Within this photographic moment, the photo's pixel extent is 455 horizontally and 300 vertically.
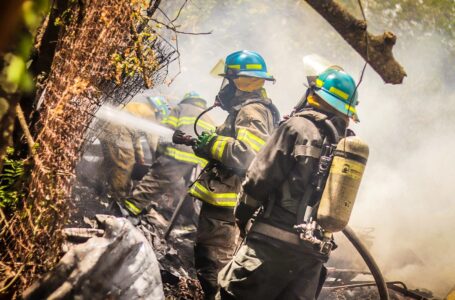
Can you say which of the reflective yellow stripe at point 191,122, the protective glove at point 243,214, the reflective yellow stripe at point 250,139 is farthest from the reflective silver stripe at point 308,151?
the reflective yellow stripe at point 191,122

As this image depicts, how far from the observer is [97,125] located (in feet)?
14.7

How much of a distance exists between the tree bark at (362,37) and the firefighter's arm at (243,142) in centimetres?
195

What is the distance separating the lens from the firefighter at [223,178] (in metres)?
3.79

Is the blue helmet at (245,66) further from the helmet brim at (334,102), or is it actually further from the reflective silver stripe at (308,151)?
the reflective silver stripe at (308,151)

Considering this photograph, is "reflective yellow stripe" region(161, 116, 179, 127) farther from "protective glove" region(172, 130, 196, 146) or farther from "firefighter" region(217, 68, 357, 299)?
"firefighter" region(217, 68, 357, 299)

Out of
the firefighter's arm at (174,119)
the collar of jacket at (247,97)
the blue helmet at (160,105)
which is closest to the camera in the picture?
the collar of jacket at (247,97)

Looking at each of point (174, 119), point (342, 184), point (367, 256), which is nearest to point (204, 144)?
point (342, 184)

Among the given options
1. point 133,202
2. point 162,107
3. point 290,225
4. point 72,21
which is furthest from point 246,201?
point 162,107

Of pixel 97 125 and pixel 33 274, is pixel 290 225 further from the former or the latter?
pixel 97 125

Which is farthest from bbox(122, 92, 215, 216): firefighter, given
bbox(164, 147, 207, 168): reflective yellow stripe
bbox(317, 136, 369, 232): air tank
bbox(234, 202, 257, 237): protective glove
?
bbox(317, 136, 369, 232): air tank

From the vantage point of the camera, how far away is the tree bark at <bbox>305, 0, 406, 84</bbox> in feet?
6.15

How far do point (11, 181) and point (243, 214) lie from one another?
173 centimetres

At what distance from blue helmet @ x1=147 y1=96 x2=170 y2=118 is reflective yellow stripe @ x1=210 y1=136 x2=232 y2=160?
3.73 meters

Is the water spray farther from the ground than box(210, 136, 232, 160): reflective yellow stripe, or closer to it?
closer to it
